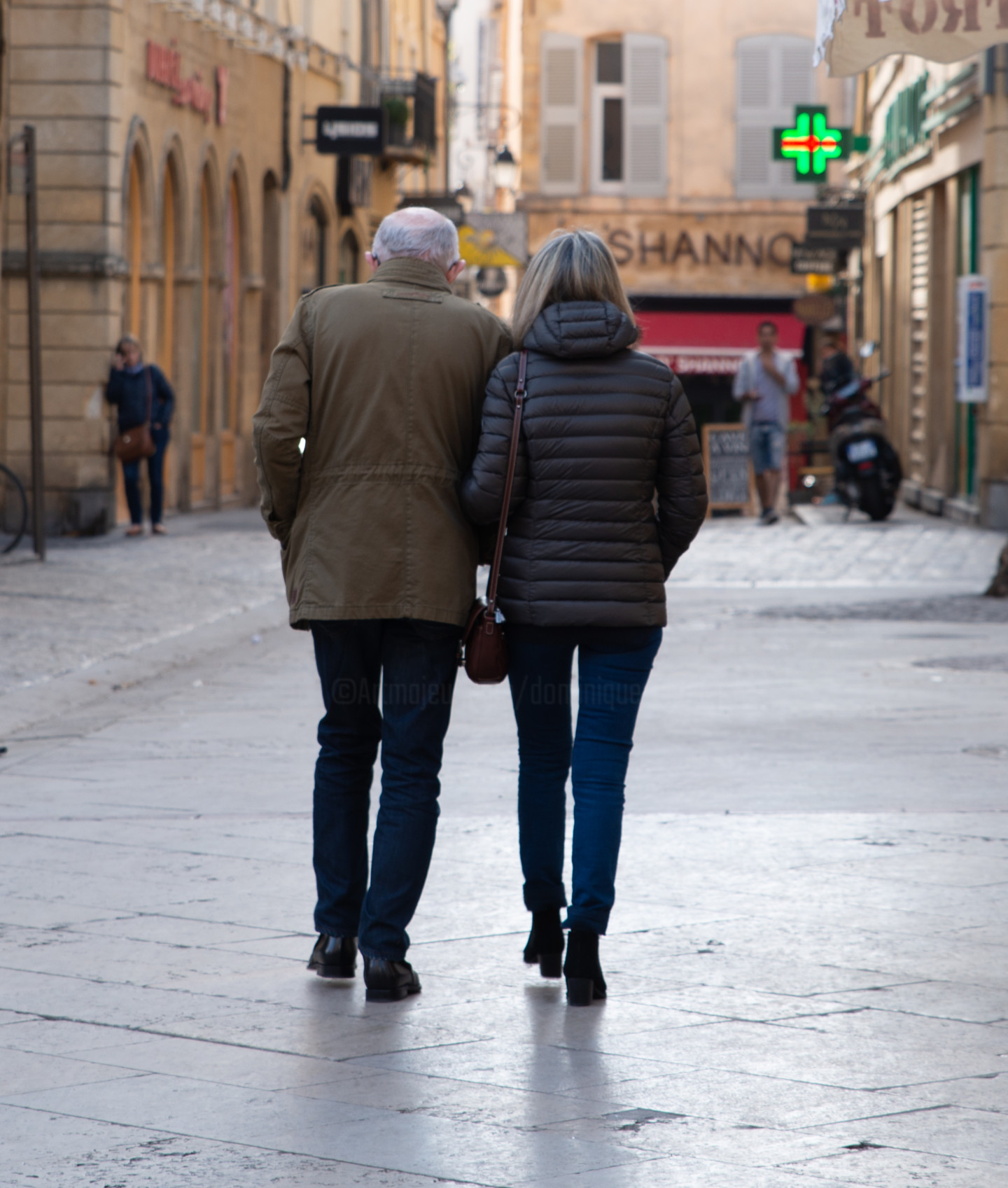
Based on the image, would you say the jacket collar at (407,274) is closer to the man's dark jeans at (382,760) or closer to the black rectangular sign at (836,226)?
the man's dark jeans at (382,760)

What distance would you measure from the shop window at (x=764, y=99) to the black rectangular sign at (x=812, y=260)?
875cm

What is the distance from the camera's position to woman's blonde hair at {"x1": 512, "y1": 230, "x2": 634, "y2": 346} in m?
4.93

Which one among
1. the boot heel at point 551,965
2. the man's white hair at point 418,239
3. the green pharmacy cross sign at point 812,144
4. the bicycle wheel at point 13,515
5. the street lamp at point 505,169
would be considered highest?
the street lamp at point 505,169

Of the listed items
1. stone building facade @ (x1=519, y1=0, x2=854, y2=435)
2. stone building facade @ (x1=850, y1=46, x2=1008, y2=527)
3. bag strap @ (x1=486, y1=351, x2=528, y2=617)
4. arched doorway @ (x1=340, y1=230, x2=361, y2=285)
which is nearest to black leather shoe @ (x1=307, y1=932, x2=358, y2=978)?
bag strap @ (x1=486, y1=351, x2=528, y2=617)

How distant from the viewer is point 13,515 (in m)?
16.9

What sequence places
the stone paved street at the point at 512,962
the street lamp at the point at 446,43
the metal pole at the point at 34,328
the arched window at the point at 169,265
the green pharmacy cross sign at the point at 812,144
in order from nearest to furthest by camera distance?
1. the stone paved street at the point at 512,962
2. the metal pole at the point at 34,328
3. the arched window at the point at 169,265
4. the green pharmacy cross sign at the point at 812,144
5. the street lamp at the point at 446,43

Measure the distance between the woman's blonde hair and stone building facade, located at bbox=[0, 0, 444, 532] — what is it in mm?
15081

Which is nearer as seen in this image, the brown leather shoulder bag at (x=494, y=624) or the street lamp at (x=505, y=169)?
the brown leather shoulder bag at (x=494, y=624)

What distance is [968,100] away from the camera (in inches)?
838

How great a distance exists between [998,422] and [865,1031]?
1634 centimetres

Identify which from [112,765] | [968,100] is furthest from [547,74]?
[112,765]

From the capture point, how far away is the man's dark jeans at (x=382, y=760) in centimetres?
495

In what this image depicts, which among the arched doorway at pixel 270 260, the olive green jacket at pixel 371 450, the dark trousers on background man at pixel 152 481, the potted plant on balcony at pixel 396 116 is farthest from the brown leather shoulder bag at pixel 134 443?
the olive green jacket at pixel 371 450

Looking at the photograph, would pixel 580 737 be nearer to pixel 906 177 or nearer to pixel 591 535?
pixel 591 535
